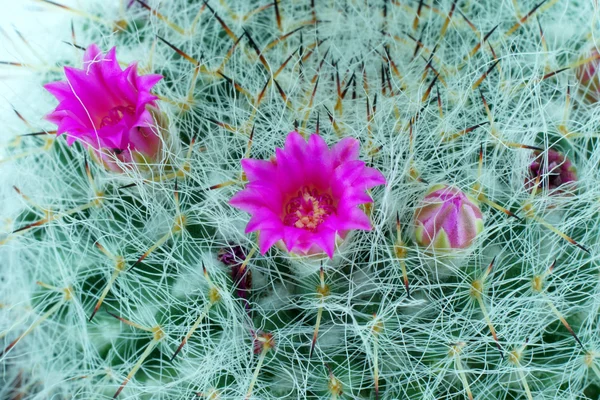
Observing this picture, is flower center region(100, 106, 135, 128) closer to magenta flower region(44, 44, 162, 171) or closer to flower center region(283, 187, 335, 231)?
magenta flower region(44, 44, 162, 171)

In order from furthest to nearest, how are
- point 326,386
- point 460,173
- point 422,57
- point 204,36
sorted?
point 204,36 → point 422,57 → point 460,173 → point 326,386

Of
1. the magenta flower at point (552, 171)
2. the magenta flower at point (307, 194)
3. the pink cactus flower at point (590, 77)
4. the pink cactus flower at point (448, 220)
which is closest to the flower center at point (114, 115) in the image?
the magenta flower at point (307, 194)

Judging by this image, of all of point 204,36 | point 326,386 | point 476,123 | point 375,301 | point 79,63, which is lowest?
point 326,386

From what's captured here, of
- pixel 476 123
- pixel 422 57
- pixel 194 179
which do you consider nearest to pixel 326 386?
pixel 194 179

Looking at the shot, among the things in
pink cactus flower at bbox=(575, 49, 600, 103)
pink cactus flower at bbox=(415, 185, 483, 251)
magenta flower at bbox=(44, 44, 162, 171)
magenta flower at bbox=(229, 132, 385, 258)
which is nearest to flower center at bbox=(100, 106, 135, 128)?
magenta flower at bbox=(44, 44, 162, 171)

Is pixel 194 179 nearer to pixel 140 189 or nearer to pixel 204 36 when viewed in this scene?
pixel 140 189

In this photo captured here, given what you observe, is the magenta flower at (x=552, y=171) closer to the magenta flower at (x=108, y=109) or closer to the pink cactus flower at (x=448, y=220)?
the pink cactus flower at (x=448, y=220)

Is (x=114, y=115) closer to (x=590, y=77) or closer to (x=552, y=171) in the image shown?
(x=552, y=171)

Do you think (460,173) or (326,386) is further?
(460,173)
